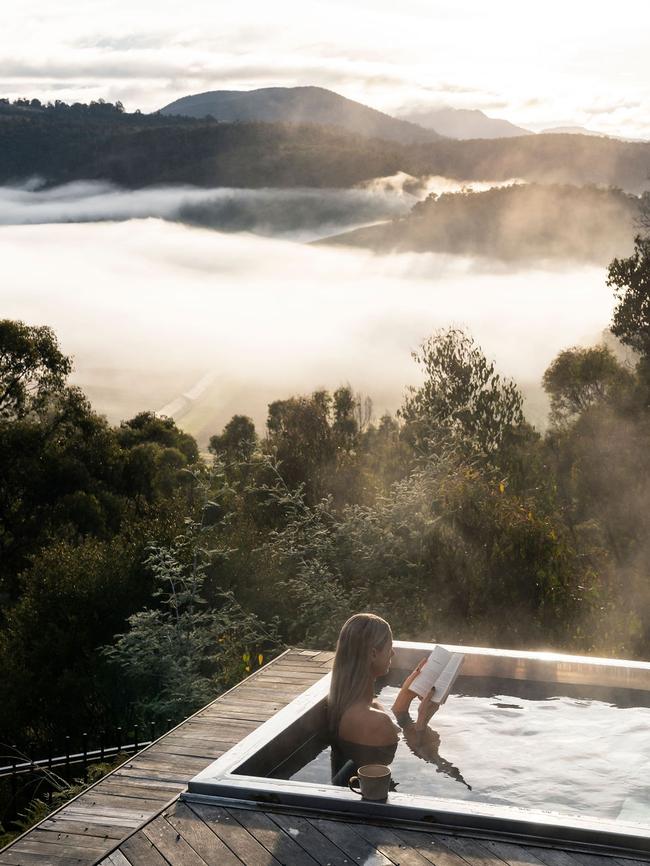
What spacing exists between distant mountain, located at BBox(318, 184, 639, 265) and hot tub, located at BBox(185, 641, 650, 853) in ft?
283

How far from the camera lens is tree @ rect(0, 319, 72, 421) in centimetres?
2634

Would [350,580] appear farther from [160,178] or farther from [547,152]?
[160,178]

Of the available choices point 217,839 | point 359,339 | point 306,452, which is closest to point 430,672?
point 217,839

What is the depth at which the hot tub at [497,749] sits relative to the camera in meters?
4.01

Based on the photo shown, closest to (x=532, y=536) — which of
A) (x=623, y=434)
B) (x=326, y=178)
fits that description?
(x=623, y=434)

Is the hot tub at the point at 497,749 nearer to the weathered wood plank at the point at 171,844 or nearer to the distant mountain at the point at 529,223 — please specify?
the weathered wood plank at the point at 171,844

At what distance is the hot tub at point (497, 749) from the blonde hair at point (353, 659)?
14 cm

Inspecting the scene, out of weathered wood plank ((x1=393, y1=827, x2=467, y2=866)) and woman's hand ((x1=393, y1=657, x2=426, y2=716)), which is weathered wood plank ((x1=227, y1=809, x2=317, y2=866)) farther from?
woman's hand ((x1=393, y1=657, x2=426, y2=716))

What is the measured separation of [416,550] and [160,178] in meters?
123

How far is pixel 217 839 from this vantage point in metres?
3.67

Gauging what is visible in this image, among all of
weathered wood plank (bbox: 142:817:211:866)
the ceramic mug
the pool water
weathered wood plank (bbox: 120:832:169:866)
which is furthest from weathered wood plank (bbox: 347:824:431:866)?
the pool water

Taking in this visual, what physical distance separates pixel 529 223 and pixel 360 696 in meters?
123

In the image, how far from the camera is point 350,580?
8883mm

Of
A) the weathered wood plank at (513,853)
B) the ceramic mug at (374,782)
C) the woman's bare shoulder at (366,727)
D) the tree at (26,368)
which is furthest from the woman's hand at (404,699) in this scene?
the tree at (26,368)
